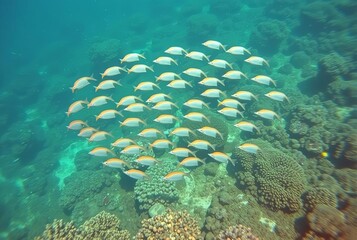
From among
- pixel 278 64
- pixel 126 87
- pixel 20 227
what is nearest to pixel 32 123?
pixel 126 87

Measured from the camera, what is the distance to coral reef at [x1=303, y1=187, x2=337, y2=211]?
19.9ft

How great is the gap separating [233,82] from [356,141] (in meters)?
6.68

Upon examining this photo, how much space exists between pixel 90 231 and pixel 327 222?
612 centimetres

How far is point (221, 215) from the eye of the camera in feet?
21.4

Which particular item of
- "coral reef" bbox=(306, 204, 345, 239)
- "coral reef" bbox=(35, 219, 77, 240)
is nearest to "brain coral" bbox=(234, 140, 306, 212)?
"coral reef" bbox=(306, 204, 345, 239)

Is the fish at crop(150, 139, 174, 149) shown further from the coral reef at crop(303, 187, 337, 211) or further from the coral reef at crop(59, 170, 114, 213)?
the coral reef at crop(59, 170, 114, 213)

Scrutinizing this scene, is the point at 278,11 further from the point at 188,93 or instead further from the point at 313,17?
the point at 188,93

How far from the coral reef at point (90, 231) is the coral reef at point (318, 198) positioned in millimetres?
5087

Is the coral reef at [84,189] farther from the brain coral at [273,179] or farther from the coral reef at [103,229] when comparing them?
the brain coral at [273,179]

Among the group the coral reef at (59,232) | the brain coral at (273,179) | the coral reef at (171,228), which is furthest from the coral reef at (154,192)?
the brain coral at (273,179)

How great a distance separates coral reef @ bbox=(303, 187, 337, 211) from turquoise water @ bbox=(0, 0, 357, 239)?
3 centimetres

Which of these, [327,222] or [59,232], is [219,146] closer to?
[327,222]

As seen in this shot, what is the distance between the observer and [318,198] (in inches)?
246

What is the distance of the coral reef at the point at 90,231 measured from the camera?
7008mm
